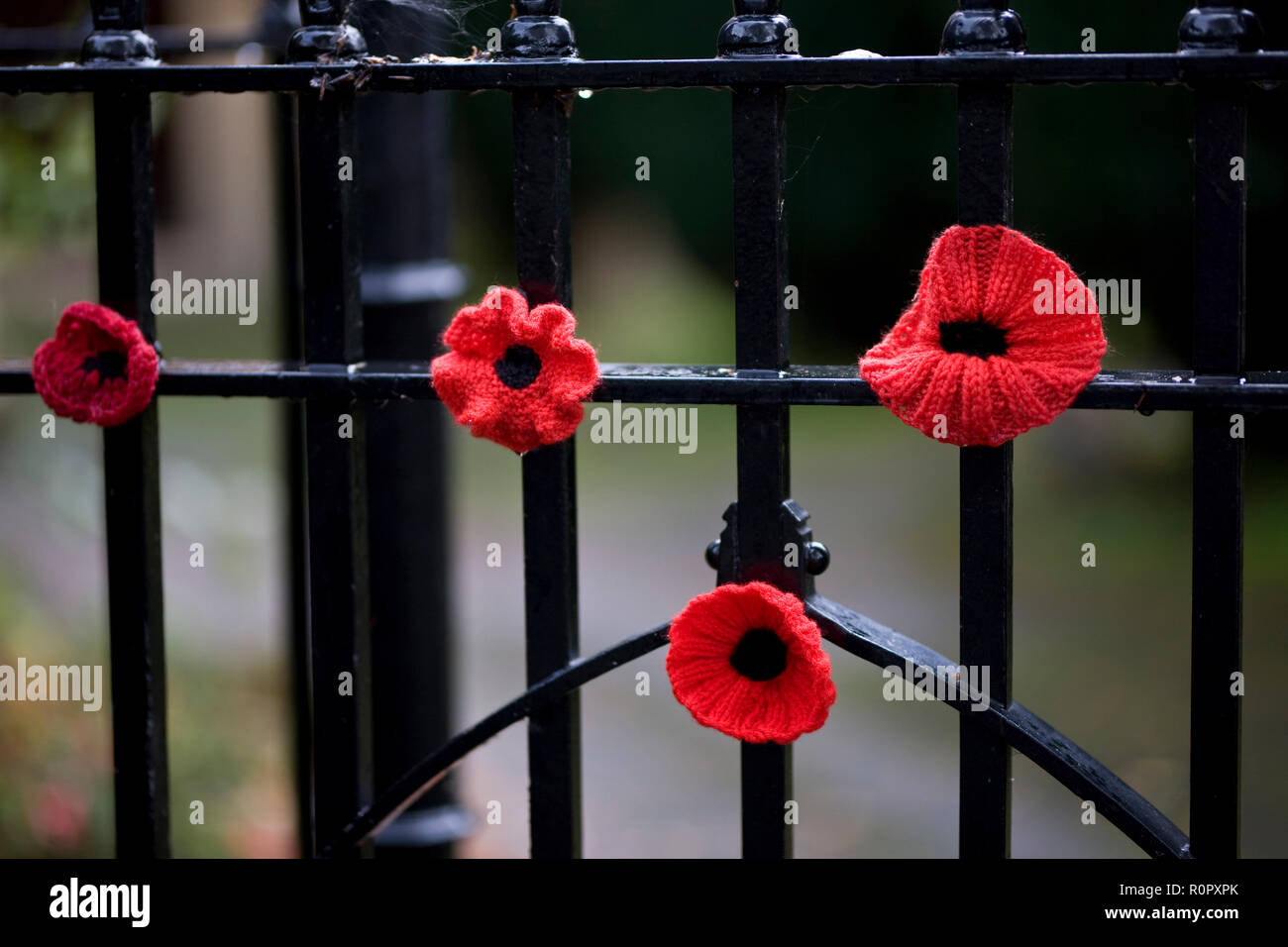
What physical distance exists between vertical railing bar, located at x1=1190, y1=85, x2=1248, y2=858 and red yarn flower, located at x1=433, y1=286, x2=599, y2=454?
0.66 metres

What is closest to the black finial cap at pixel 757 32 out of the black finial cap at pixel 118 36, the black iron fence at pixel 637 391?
the black iron fence at pixel 637 391

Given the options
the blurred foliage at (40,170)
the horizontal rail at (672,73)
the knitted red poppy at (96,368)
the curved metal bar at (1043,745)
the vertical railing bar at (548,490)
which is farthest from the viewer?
the blurred foliage at (40,170)

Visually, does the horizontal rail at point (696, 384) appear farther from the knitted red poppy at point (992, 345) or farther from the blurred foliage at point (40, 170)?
the blurred foliage at point (40, 170)

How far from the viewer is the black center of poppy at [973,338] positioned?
4.69 feet

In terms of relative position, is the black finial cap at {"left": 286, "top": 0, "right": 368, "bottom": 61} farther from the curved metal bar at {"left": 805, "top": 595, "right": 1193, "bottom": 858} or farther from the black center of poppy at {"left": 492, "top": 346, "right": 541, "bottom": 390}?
the curved metal bar at {"left": 805, "top": 595, "right": 1193, "bottom": 858}

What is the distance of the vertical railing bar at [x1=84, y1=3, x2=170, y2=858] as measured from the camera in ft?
5.59

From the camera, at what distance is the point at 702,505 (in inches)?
354

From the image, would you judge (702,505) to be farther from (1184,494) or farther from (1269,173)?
(1269,173)

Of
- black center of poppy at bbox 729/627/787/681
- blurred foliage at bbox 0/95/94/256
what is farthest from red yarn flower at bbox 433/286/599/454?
blurred foliage at bbox 0/95/94/256

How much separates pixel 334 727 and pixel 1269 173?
5753 mm

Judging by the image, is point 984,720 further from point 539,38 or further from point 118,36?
point 118,36

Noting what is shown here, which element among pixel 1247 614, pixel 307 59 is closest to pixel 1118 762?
pixel 1247 614

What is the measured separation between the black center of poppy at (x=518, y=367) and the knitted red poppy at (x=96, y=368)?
0.47 meters

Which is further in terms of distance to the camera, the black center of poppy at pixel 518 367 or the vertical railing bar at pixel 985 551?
the black center of poppy at pixel 518 367
